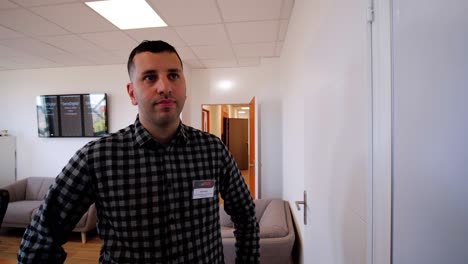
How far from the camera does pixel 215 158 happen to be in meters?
0.92

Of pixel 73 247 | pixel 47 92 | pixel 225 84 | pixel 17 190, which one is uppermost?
pixel 225 84

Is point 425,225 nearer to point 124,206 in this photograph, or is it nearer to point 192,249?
point 192,249

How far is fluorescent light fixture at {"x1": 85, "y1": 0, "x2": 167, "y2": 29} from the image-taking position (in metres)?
2.10

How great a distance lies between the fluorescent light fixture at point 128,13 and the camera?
2100mm

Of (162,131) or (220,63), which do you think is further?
(220,63)

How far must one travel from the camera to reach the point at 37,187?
3805 mm

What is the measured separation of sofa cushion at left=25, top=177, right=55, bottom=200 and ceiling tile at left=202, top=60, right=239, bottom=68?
138 inches

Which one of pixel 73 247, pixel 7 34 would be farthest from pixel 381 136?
pixel 7 34

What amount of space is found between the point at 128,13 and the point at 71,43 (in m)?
1.42

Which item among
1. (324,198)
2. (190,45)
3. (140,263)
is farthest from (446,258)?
(190,45)

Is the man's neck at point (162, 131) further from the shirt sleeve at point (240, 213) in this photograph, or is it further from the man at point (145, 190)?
the shirt sleeve at point (240, 213)

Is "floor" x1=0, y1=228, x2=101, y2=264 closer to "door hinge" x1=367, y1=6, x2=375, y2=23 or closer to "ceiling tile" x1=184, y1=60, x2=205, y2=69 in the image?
"ceiling tile" x1=184, y1=60, x2=205, y2=69

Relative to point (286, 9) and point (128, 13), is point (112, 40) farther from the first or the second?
point (286, 9)

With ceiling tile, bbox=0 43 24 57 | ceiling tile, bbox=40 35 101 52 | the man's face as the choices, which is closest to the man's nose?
the man's face
